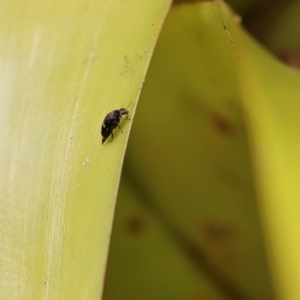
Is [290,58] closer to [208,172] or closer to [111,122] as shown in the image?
[208,172]

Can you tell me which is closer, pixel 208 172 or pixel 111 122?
pixel 111 122

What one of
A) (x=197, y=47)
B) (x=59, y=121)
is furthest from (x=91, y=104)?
(x=197, y=47)

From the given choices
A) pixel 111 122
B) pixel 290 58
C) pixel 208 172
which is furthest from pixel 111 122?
pixel 290 58

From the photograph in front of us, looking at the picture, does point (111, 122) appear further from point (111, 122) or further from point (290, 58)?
point (290, 58)

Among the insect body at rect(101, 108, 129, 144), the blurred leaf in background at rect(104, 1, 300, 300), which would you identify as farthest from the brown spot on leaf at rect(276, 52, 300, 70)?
the insect body at rect(101, 108, 129, 144)

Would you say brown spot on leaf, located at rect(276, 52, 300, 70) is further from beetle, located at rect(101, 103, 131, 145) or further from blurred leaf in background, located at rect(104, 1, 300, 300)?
beetle, located at rect(101, 103, 131, 145)

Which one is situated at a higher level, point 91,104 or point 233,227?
Answer: point 91,104

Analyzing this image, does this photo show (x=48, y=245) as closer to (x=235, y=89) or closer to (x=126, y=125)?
(x=126, y=125)
